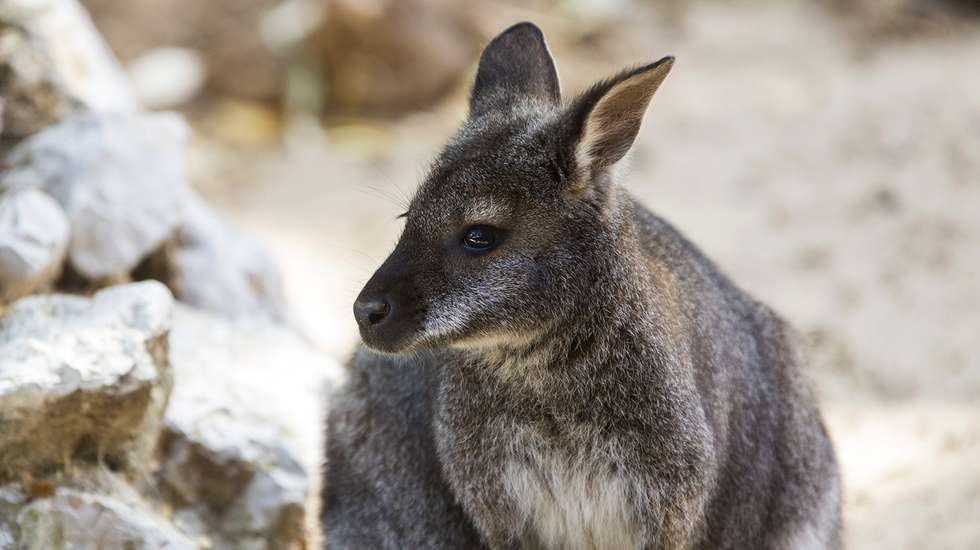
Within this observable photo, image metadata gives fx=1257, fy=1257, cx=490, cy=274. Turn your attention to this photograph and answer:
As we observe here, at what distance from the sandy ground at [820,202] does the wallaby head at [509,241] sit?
2.48 metres

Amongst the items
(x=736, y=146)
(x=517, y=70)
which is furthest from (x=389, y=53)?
(x=517, y=70)

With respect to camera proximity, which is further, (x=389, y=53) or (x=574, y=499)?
(x=389, y=53)

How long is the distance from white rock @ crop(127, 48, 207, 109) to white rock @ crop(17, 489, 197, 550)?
22.2ft

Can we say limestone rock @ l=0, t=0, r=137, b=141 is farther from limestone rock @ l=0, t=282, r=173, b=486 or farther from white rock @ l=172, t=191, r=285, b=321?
limestone rock @ l=0, t=282, r=173, b=486

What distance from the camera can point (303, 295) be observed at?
8609mm

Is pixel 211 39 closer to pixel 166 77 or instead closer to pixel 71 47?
pixel 166 77

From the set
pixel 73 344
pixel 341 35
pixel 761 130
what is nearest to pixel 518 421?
pixel 73 344

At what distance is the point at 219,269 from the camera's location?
6.59m

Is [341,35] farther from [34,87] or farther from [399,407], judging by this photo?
[399,407]

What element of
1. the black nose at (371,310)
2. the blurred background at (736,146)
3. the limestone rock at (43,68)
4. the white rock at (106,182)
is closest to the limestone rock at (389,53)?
the blurred background at (736,146)

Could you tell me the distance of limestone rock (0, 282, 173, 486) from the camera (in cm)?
448

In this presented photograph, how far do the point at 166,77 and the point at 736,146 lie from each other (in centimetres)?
494

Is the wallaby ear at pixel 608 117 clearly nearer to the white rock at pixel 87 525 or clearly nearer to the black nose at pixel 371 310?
the black nose at pixel 371 310

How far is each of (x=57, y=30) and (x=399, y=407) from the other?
3.18 meters
